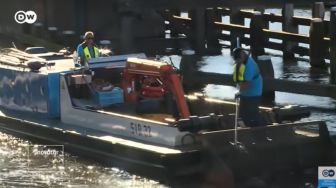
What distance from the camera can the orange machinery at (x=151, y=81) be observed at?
12.3m

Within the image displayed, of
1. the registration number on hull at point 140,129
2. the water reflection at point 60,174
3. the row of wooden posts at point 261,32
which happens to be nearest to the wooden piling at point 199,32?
the row of wooden posts at point 261,32

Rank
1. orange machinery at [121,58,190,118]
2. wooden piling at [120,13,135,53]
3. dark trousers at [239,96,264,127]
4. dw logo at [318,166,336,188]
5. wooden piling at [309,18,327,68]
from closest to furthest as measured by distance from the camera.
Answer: dw logo at [318,166,336,188]
dark trousers at [239,96,264,127]
orange machinery at [121,58,190,118]
wooden piling at [309,18,327,68]
wooden piling at [120,13,135,53]

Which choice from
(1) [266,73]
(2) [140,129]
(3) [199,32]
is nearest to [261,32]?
(3) [199,32]

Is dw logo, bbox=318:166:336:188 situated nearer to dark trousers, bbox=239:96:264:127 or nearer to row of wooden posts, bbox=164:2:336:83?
dark trousers, bbox=239:96:264:127

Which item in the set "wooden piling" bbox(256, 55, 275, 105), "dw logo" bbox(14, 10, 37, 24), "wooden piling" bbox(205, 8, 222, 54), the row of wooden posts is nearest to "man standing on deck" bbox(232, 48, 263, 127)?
"wooden piling" bbox(256, 55, 275, 105)

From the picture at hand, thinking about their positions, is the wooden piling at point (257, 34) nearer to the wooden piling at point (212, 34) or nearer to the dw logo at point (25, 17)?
the wooden piling at point (212, 34)

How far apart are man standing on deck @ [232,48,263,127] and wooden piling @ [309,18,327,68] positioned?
11098 mm

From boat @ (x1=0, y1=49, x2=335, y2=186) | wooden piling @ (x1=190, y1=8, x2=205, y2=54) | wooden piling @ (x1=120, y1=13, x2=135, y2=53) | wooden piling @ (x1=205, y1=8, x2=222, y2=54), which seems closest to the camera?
boat @ (x1=0, y1=49, x2=335, y2=186)

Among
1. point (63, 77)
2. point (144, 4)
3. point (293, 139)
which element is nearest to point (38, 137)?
point (63, 77)

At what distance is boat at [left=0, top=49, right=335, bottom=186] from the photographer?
11172 millimetres

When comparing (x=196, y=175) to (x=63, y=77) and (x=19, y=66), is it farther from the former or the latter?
(x=19, y=66)

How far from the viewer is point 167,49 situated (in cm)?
2739

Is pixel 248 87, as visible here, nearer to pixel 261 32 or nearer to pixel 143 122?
pixel 143 122

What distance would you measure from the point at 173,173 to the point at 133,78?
3222 mm
